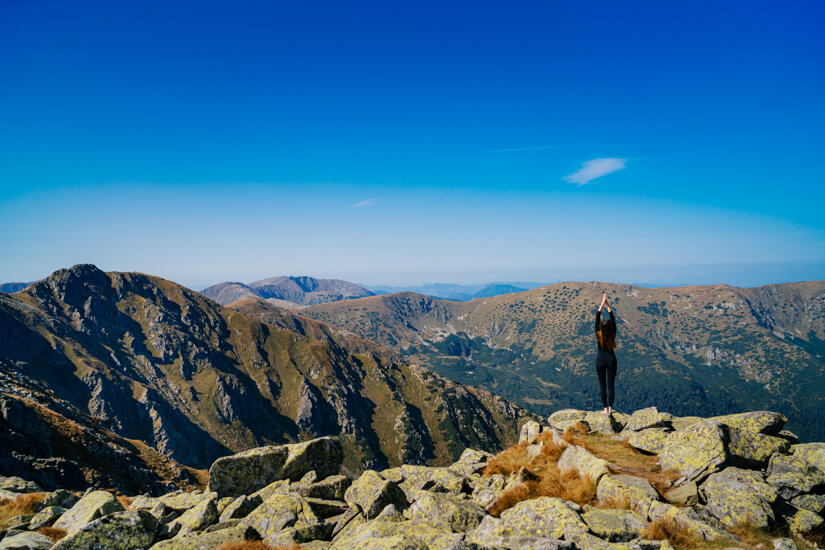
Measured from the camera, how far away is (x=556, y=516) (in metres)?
11.4

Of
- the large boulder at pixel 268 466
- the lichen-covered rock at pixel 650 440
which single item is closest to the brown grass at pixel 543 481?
the lichen-covered rock at pixel 650 440

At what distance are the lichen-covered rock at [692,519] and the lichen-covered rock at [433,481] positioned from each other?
7.93 m

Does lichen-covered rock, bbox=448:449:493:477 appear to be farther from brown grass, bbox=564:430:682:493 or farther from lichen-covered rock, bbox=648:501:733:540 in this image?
lichen-covered rock, bbox=648:501:733:540

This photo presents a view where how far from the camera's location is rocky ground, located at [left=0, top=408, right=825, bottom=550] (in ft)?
34.4

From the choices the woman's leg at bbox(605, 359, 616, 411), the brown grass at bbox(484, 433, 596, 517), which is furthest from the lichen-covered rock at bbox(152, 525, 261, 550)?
the woman's leg at bbox(605, 359, 616, 411)

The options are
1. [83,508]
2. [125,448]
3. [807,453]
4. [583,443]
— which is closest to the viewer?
[807,453]

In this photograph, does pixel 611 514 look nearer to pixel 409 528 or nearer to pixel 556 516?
pixel 556 516

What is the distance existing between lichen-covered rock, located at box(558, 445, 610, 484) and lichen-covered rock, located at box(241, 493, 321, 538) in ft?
34.7

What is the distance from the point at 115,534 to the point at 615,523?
50.8ft

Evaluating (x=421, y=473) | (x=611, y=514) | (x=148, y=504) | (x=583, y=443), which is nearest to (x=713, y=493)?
(x=611, y=514)

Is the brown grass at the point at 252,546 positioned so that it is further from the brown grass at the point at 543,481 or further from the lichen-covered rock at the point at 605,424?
the lichen-covered rock at the point at 605,424

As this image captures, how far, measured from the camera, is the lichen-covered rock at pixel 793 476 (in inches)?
480

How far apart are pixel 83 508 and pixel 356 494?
11040 mm

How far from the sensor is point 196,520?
15086 millimetres
